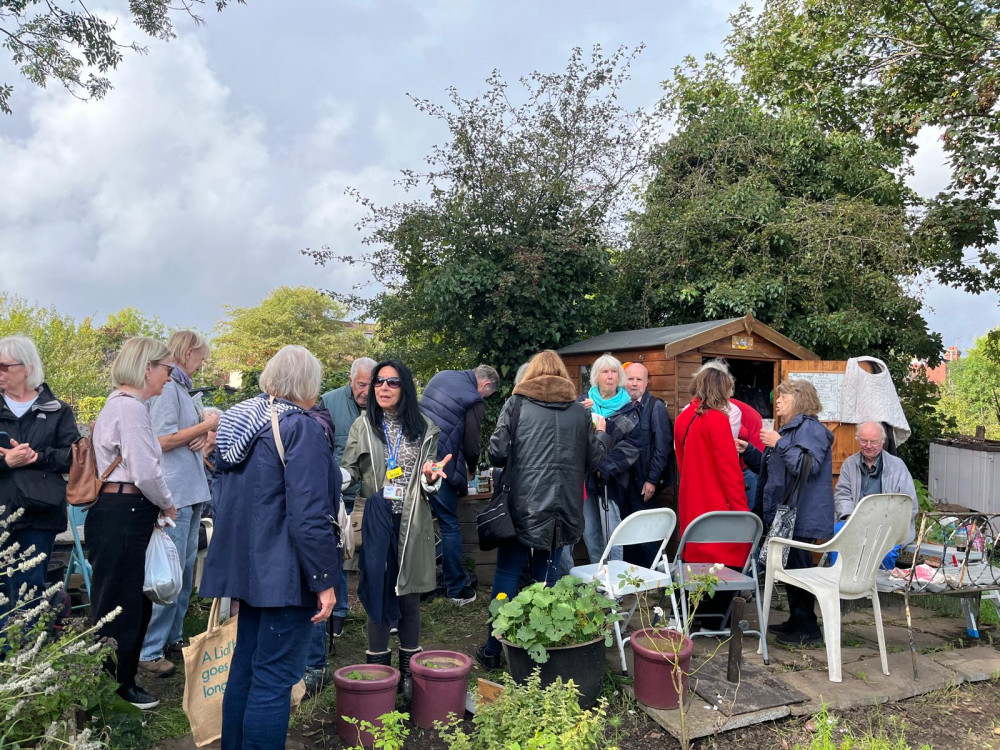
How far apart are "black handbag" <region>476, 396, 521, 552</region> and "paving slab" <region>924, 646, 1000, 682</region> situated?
2.81 metres

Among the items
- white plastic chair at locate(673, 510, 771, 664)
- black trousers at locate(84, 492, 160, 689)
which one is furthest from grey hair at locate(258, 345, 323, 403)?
white plastic chair at locate(673, 510, 771, 664)

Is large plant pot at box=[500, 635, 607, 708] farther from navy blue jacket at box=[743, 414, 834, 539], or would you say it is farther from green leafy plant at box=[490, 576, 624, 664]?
navy blue jacket at box=[743, 414, 834, 539]

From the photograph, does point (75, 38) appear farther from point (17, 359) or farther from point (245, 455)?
point (245, 455)

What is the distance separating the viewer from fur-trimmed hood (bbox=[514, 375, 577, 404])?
4.04 metres

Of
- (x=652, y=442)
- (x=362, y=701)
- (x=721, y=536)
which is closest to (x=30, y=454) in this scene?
(x=362, y=701)

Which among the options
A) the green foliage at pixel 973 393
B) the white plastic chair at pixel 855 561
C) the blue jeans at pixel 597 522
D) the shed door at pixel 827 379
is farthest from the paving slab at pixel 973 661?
the green foliage at pixel 973 393

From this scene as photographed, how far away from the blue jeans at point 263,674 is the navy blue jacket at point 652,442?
3.29 m

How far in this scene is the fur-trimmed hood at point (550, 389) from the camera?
159 inches

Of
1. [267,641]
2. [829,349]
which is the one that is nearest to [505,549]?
[267,641]

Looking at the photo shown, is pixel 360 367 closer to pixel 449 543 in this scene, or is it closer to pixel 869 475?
pixel 449 543

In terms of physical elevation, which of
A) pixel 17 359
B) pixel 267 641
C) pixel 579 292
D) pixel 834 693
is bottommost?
pixel 834 693

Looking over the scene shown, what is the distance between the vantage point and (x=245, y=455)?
278cm

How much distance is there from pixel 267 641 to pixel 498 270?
6.54 meters

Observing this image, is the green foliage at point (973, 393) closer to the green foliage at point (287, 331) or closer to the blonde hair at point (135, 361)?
the blonde hair at point (135, 361)
